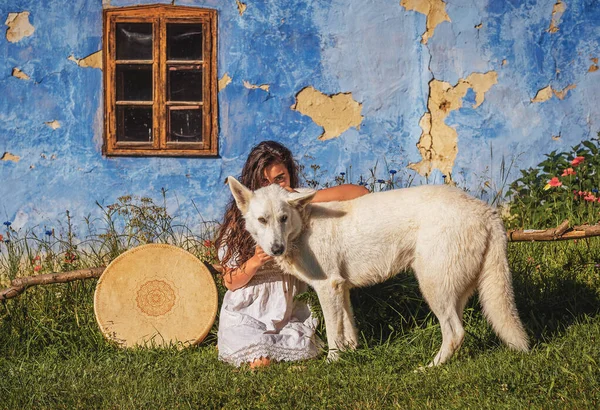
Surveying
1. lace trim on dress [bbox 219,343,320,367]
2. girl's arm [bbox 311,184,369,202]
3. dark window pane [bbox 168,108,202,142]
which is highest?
dark window pane [bbox 168,108,202,142]

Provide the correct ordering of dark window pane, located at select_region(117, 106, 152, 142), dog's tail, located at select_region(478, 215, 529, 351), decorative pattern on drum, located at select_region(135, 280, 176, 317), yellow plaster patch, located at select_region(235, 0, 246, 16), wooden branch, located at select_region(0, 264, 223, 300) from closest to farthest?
dog's tail, located at select_region(478, 215, 529, 351) → decorative pattern on drum, located at select_region(135, 280, 176, 317) → wooden branch, located at select_region(0, 264, 223, 300) → yellow plaster patch, located at select_region(235, 0, 246, 16) → dark window pane, located at select_region(117, 106, 152, 142)

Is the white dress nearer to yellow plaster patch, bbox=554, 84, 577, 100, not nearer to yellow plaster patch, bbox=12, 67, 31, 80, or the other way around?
yellow plaster patch, bbox=12, 67, 31, 80

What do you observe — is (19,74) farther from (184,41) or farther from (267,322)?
(267,322)

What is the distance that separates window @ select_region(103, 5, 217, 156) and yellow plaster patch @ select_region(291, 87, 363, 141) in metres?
0.98

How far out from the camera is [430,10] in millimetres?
8125

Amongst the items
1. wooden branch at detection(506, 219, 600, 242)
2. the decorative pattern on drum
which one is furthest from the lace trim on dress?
wooden branch at detection(506, 219, 600, 242)

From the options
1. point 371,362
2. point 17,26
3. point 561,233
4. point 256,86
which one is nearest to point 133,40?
point 17,26

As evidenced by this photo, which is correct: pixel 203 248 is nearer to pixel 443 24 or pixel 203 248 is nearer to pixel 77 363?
pixel 77 363

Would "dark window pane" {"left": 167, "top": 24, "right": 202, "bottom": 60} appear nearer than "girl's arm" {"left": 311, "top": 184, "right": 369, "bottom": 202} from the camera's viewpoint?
No

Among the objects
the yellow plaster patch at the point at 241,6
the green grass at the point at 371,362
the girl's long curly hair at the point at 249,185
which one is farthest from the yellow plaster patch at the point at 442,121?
the girl's long curly hair at the point at 249,185

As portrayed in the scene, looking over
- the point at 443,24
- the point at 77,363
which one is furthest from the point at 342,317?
the point at 443,24

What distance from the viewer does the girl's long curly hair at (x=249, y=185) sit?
5.55m

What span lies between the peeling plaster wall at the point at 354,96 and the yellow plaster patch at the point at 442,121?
0.01 metres

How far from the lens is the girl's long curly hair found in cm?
555
